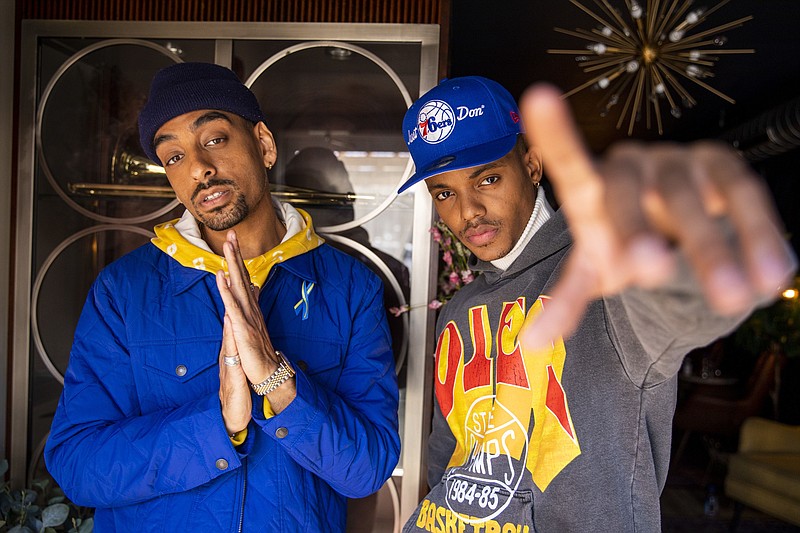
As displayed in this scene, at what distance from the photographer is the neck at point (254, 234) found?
175cm

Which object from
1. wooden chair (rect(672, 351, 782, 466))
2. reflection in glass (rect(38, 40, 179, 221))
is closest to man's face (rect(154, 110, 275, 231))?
reflection in glass (rect(38, 40, 179, 221))

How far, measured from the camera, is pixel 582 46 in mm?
4941

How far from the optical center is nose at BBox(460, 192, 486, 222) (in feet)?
4.96

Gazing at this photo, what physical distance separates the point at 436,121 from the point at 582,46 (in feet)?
12.5

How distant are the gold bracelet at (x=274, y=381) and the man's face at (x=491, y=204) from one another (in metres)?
0.49

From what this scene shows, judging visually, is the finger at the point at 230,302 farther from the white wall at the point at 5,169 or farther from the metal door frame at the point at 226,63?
the white wall at the point at 5,169

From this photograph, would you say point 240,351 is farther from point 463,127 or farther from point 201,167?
point 463,127

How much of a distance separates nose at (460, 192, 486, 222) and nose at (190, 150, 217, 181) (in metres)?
0.59

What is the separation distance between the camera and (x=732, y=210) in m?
0.52

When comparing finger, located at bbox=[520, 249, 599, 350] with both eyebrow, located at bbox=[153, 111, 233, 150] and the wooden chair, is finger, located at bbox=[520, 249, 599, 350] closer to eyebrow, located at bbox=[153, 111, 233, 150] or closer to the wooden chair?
eyebrow, located at bbox=[153, 111, 233, 150]

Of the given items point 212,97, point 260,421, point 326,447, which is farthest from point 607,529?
point 212,97

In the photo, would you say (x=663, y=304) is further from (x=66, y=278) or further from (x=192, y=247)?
(x=66, y=278)

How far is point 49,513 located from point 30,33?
166 centimetres

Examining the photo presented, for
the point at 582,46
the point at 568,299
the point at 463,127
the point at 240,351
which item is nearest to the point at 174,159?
the point at 240,351
